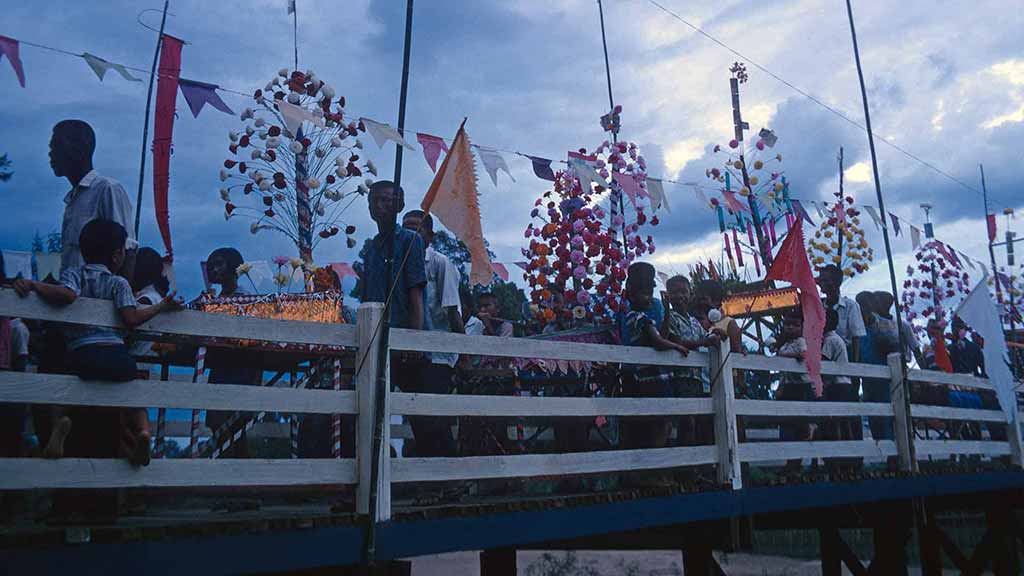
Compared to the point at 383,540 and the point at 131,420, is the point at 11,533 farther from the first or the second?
the point at 383,540

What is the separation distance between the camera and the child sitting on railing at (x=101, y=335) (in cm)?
346

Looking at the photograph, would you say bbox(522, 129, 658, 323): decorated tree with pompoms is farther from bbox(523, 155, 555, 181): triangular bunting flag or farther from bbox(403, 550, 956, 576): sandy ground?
bbox(403, 550, 956, 576): sandy ground

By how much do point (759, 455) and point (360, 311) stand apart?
3.52 metres

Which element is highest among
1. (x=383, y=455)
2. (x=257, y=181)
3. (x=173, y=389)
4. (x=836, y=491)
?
(x=257, y=181)

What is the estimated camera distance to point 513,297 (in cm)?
2755

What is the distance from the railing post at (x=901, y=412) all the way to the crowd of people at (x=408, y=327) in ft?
0.37

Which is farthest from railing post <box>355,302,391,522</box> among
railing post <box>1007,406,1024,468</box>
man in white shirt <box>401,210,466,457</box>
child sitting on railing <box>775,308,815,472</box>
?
railing post <box>1007,406,1024,468</box>

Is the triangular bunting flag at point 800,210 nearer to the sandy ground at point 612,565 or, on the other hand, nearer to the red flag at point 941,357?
the red flag at point 941,357

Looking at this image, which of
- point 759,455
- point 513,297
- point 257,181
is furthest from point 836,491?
point 513,297

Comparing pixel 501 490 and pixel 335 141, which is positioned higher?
pixel 335 141

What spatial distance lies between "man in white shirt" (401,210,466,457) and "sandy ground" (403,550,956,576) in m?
16.9

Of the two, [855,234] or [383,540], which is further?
[855,234]

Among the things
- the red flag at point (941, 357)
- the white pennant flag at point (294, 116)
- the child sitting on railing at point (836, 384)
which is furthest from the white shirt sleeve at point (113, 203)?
the red flag at point (941, 357)

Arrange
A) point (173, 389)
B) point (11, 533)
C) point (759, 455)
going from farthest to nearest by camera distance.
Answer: point (759, 455) < point (173, 389) < point (11, 533)
